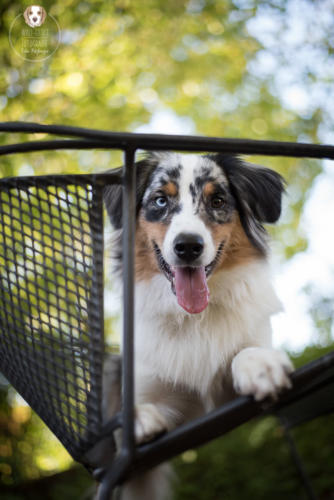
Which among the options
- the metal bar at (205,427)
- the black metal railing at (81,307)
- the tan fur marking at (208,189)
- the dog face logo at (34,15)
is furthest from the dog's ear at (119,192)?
the dog face logo at (34,15)

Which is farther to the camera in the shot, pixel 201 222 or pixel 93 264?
pixel 201 222

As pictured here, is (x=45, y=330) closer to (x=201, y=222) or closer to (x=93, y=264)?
(x=93, y=264)

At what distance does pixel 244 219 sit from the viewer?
1.86 meters

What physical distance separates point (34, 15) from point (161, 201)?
318 cm

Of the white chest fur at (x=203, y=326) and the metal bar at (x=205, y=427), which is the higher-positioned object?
the metal bar at (x=205, y=427)

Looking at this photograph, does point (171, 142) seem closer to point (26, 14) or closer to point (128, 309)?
point (128, 309)

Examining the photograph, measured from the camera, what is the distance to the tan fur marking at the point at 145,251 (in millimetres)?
1788

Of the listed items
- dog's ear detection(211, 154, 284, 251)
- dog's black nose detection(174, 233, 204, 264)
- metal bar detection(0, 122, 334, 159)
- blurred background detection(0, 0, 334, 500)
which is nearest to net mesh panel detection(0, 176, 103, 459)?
metal bar detection(0, 122, 334, 159)

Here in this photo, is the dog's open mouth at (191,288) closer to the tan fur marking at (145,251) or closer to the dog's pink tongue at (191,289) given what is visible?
the dog's pink tongue at (191,289)

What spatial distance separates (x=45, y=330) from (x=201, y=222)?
0.75 metres

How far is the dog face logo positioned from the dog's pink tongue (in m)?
3.48

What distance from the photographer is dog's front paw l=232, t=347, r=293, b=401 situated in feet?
2.99

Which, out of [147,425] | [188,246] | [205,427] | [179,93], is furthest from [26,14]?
[205,427]

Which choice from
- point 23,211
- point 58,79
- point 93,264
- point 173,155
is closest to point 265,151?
point 93,264
